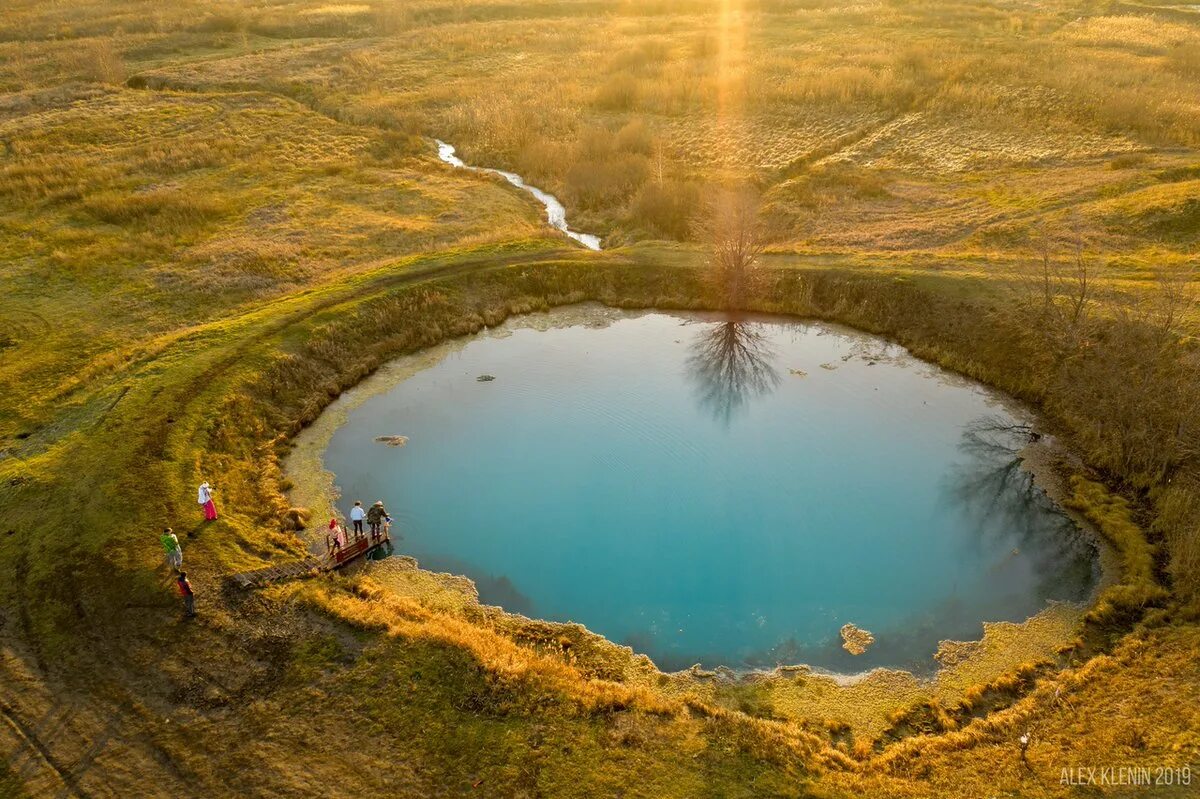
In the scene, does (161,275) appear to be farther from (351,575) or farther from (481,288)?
(351,575)

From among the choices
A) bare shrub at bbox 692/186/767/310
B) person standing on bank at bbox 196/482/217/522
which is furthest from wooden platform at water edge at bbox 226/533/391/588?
bare shrub at bbox 692/186/767/310

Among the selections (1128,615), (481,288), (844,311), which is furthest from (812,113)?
(1128,615)

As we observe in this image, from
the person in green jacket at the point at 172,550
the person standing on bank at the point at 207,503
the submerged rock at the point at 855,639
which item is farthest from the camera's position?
the person standing on bank at the point at 207,503

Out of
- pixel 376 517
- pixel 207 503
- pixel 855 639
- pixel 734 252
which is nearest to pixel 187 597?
pixel 207 503

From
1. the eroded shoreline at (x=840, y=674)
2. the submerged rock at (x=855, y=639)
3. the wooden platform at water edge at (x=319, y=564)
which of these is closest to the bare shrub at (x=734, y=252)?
the eroded shoreline at (x=840, y=674)

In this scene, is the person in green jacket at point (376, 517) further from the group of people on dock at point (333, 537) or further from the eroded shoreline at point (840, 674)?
the eroded shoreline at point (840, 674)

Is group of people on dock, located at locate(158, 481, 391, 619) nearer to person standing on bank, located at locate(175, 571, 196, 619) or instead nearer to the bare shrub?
person standing on bank, located at locate(175, 571, 196, 619)
